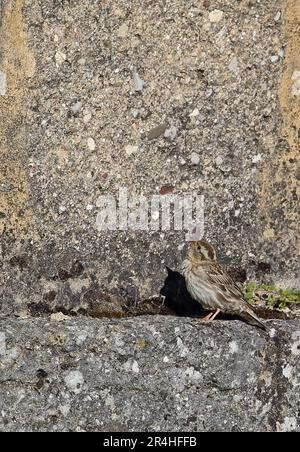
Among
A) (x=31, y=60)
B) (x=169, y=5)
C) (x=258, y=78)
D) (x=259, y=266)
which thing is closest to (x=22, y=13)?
(x=31, y=60)

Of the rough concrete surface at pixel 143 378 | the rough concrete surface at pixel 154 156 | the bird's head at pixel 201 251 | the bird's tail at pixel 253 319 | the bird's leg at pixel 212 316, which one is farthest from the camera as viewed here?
the bird's leg at pixel 212 316

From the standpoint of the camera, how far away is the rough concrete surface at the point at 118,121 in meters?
8.82

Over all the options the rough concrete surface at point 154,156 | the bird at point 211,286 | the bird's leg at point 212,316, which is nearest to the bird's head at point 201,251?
the bird at point 211,286

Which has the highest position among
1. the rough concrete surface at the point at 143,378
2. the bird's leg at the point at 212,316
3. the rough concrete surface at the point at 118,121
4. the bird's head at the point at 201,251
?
the rough concrete surface at the point at 118,121

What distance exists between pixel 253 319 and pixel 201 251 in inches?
19.0

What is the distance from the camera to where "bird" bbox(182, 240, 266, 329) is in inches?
352

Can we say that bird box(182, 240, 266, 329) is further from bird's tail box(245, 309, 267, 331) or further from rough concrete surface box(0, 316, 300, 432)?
rough concrete surface box(0, 316, 300, 432)

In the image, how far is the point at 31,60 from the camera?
8.80m

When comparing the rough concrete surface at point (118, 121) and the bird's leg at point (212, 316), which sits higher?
the rough concrete surface at point (118, 121)

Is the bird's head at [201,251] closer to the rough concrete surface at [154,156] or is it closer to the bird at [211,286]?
the bird at [211,286]

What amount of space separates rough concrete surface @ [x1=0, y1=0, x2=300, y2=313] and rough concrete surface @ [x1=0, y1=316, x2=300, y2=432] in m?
0.54

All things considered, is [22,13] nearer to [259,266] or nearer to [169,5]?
[169,5]

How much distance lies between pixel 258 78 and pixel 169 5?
672mm

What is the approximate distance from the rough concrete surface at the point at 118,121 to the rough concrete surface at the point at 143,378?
538 mm
